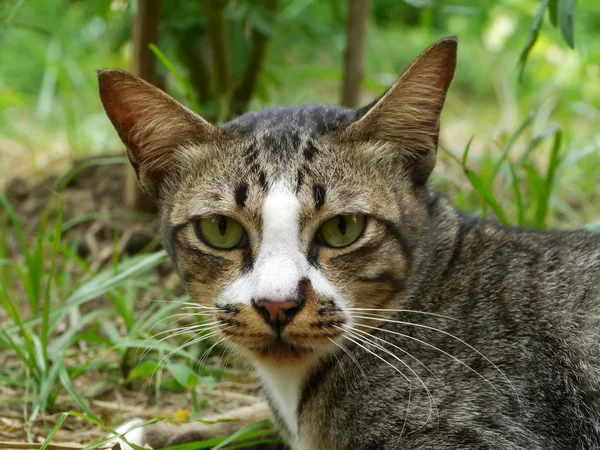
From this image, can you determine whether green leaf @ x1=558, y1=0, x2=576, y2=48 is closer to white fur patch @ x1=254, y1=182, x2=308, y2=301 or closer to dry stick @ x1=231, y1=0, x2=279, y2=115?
white fur patch @ x1=254, y1=182, x2=308, y2=301

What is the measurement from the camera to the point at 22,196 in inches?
189

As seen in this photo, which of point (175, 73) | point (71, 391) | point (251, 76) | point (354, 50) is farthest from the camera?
point (251, 76)

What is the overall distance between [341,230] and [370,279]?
19cm

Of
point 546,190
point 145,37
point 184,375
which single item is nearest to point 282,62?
point 145,37

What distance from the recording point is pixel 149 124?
8.25ft

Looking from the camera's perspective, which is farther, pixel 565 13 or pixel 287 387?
pixel 287 387

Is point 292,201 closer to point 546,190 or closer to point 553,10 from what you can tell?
point 553,10

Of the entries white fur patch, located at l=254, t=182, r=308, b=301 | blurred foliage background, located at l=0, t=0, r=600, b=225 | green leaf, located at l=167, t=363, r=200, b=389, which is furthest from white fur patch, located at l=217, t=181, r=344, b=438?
blurred foliage background, located at l=0, t=0, r=600, b=225

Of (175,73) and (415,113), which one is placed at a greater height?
(175,73)

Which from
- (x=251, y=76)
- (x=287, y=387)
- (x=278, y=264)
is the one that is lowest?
(x=287, y=387)

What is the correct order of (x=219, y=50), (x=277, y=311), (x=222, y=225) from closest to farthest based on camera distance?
(x=277, y=311) → (x=222, y=225) → (x=219, y=50)

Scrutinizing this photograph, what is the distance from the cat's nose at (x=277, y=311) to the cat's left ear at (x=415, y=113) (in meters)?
0.67

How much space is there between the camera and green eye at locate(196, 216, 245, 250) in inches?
92.0

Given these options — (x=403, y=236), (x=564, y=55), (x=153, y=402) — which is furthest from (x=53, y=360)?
(x=564, y=55)
